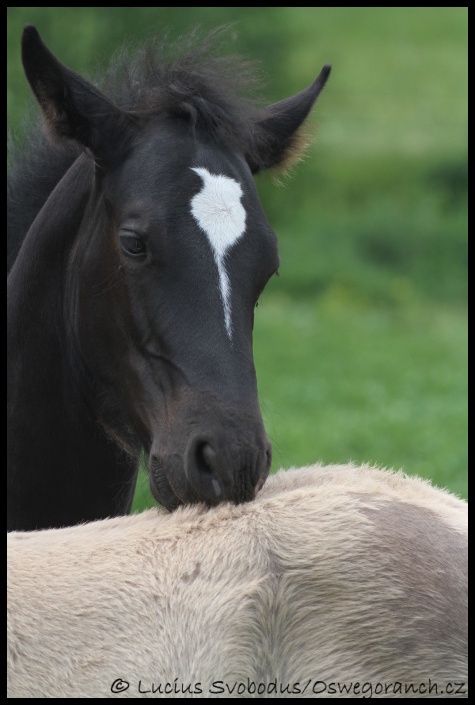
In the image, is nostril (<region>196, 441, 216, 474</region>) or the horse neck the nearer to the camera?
nostril (<region>196, 441, 216, 474</region>)

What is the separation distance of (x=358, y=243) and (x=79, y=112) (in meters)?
15.3

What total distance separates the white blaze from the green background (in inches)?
33.4

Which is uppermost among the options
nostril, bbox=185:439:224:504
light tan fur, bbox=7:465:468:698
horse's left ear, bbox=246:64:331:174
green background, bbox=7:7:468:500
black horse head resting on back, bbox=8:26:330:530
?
green background, bbox=7:7:468:500

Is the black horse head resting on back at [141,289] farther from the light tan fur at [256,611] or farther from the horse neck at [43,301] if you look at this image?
the light tan fur at [256,611]

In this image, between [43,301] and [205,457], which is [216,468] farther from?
[43,301]

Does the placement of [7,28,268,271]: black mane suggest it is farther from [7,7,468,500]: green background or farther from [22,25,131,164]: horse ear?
[7,7,468,500]: green background

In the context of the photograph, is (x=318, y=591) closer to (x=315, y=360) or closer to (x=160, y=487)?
(x=160, y=487)

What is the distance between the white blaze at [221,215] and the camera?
3.13m

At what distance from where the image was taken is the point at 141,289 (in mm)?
3232

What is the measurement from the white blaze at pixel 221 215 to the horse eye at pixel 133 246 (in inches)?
8.1

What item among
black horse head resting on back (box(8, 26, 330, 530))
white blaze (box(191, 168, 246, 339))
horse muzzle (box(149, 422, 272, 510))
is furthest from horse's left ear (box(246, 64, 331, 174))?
horse muzzle (box(149, 422, 272, 510))

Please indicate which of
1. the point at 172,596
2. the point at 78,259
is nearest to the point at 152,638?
the point at 172,596

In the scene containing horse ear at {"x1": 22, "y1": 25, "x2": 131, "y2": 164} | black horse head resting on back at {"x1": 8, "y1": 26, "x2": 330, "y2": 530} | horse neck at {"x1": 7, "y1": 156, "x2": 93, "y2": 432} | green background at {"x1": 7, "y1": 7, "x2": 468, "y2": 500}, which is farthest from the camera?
green background at {"x1": 7, "y1": 7, "x2": 468, "y2": 500}

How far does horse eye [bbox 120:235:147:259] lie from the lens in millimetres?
3225
